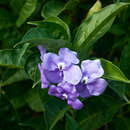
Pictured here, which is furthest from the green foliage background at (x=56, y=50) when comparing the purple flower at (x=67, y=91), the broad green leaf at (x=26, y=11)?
the purple flower at (x=67, y=91)

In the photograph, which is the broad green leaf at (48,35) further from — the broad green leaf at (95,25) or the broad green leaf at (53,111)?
the broad green leaf at (53,111)

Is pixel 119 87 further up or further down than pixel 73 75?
further down

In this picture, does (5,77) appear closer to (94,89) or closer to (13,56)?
(13,56)

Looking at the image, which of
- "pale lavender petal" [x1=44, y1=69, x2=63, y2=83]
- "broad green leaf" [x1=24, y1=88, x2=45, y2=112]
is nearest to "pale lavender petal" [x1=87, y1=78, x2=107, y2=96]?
"pale lavender petal" [x1=44, y1=69, x2=63, y2=83]

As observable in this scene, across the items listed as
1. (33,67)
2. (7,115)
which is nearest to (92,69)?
(33,67)

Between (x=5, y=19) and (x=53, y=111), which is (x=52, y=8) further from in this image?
(x=53, y=111)

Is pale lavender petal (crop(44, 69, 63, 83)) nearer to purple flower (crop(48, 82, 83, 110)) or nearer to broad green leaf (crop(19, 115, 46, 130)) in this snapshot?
purple flower (crop(48, 82, 83, 110))

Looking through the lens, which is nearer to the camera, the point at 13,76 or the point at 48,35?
the point at 48,35
